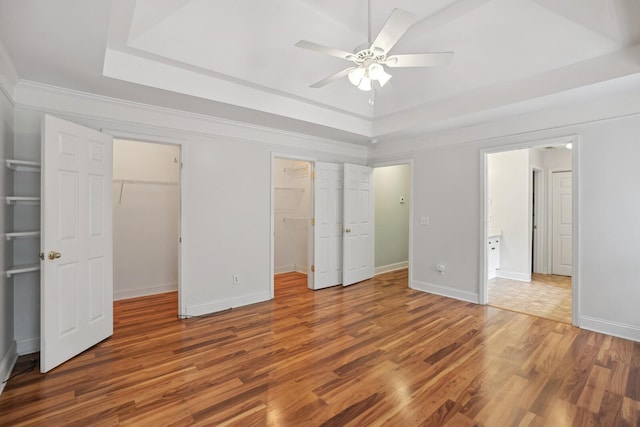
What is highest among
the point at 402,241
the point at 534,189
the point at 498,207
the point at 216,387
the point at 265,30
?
the point at 265,30

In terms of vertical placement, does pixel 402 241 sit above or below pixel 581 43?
below

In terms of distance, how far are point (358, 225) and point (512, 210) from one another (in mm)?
2943

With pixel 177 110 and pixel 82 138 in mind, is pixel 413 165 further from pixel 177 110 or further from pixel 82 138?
pixel 82 138

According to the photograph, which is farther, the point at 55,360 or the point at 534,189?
the point at 534,189

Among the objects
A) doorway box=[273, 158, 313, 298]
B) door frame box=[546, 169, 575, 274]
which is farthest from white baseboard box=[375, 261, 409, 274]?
door frame box=[546, 169, 575, 274]

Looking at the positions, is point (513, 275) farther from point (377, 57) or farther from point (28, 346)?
point (28, 346)

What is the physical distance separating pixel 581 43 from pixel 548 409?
314cm

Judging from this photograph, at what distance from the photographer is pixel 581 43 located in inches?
113

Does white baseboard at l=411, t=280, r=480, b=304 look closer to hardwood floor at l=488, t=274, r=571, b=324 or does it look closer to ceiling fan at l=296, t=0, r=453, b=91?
hardwood floor at l=488, t=274, r=571, b=324

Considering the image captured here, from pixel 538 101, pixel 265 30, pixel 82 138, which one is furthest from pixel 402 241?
pixel 82 138

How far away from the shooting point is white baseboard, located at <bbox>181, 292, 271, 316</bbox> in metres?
3.83

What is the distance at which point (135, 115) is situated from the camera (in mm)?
3432

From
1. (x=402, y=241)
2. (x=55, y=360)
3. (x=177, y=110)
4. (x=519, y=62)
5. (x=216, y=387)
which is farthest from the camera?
(x=402, y=241)

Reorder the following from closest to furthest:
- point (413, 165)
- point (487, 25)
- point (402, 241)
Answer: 1. point (487, 25)
2. point (413, 165)
3. point (402, 241)
